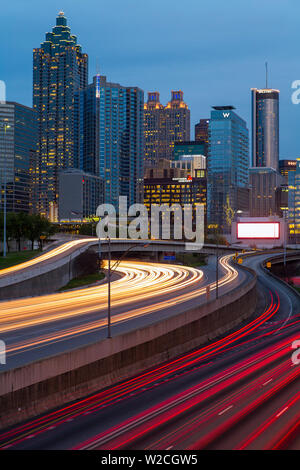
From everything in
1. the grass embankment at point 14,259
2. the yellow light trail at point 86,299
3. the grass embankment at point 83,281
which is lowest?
the grass embankment at point 83,281

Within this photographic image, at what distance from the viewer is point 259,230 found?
17650cm

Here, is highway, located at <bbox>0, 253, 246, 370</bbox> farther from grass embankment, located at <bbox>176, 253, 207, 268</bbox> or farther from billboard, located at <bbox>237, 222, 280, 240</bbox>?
billboard, located at <bbox>237, 222, 280, 240</bbox>

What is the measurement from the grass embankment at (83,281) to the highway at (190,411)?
40.7 metres

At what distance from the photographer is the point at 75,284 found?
279 ft

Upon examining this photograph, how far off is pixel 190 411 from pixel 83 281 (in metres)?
61.9

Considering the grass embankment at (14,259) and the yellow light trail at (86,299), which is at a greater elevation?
the grass embankment at (14,259)


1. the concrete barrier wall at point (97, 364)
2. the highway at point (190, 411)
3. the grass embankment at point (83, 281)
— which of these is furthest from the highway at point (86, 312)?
the grass embankment at point (83, 281)

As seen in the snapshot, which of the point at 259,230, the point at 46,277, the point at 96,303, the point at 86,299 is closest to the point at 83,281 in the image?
the point at 46,277

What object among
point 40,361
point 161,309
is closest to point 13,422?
point 40,361

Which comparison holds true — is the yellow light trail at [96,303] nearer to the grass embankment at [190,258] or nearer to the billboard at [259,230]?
the grass embankment at [190,258]

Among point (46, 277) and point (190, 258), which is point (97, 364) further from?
point (190, 258)

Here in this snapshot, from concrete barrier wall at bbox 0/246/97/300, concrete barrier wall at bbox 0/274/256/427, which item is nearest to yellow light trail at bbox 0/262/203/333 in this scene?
concrete barrier wall at bbox 0/246/97/300

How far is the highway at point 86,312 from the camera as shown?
3575 centimetres
